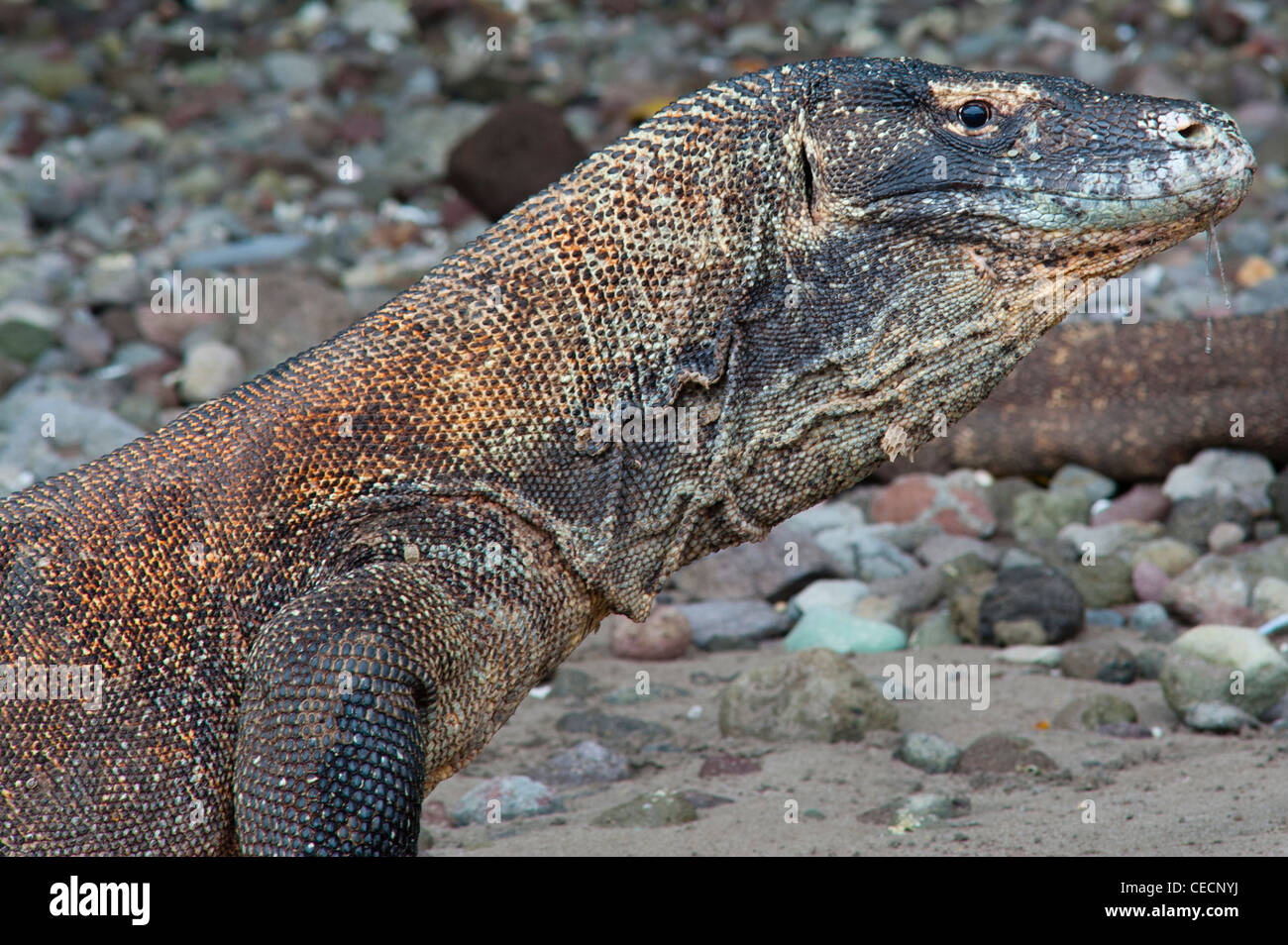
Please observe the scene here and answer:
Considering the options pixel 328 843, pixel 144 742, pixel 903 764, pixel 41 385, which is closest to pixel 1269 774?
pixel 903 764

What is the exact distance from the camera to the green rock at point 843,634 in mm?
7469

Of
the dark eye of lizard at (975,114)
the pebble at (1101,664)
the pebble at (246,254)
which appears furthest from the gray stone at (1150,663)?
the pebble at (246,254)

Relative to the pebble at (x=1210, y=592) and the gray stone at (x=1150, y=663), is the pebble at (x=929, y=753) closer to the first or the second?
the gray stone at (x=1150, y=663)

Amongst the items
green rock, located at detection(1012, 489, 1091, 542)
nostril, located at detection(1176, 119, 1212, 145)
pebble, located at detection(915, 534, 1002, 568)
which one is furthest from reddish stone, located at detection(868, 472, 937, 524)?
nostril, located at detection(1176, 119, 1212, 145)

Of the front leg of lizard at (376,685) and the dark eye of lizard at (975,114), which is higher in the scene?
the dark eye of lizard at (975,114)

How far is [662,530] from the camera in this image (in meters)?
4.41

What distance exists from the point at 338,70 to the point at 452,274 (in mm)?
14747

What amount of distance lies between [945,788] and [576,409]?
243 centimetres

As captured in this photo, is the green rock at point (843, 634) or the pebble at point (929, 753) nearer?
the pebble at point (929, 753)

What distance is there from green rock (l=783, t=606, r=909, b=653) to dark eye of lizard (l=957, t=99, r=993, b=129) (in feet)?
11.9

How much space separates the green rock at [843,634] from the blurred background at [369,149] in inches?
93.5

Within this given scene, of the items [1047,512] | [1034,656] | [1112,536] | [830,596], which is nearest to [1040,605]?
[1034,656]

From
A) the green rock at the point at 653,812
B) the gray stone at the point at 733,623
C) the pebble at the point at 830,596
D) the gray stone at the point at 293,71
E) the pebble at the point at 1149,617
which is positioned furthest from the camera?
the gray stone at the point at 293,71

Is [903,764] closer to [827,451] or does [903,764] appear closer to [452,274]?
[827,451]
